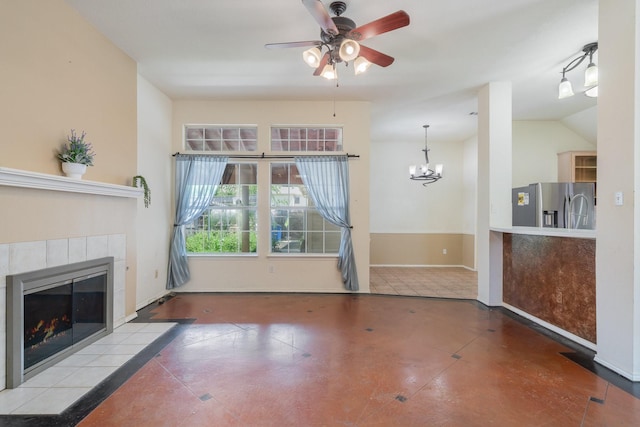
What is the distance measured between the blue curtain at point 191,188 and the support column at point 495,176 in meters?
3.85

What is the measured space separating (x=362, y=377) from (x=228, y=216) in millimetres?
3362

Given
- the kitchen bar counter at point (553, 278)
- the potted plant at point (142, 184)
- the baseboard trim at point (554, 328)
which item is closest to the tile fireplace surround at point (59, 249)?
the potted plant at point (142, 184)

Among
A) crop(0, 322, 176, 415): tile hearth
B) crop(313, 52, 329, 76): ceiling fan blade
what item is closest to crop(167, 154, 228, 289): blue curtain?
crop(0, 322, 176, 415): tile hearth

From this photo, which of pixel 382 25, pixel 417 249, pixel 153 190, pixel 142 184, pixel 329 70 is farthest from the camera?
pixel 417 249

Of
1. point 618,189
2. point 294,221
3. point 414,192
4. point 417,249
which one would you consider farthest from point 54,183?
point 417,249

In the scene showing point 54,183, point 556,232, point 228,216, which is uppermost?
point 54,183

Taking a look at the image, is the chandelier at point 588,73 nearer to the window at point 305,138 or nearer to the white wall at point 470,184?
the window at point 305,138

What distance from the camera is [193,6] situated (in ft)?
8.55

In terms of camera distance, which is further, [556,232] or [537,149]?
[537,149]

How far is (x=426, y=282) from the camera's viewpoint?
18.2ft

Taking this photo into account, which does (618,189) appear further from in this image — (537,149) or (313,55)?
(537,149)

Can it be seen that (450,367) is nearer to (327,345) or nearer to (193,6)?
(327,345)

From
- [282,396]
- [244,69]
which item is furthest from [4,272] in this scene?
[244,69]

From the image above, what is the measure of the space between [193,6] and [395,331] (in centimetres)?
371
